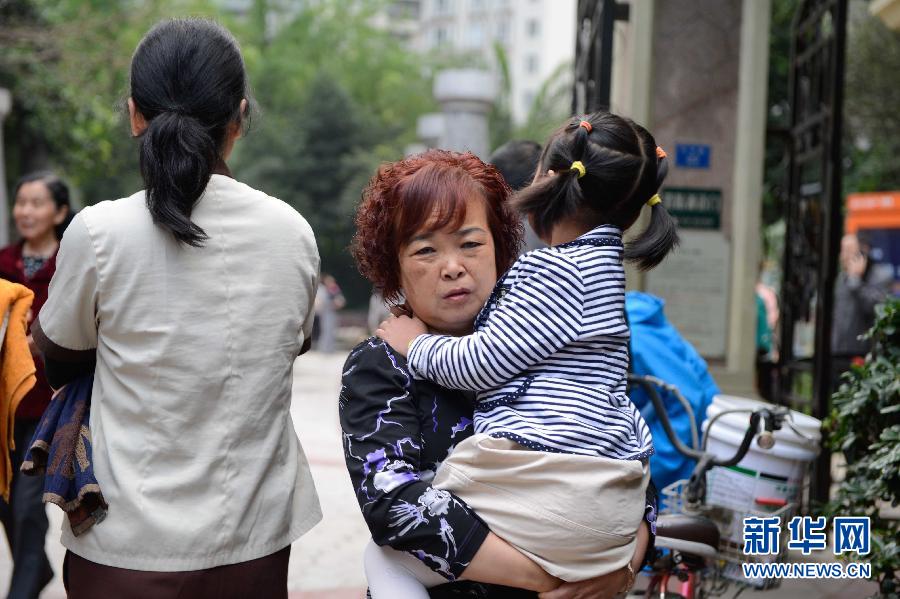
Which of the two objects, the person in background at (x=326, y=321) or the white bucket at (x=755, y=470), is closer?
the white bucket at (x=755, y=470)

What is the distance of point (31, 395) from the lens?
14.6 ft

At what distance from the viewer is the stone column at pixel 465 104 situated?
9.73m

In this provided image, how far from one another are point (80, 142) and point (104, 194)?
17096mm

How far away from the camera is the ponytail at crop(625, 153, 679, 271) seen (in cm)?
215

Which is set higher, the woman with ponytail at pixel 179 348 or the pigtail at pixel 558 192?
the pigtail at pixel 558 192

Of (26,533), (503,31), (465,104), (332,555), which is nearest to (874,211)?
(465,104)

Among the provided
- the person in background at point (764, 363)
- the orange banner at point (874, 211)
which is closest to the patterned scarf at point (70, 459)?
the person in background at point (764, 363)

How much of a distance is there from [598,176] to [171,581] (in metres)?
1.20

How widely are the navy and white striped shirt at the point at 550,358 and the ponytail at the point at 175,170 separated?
1.90 ft

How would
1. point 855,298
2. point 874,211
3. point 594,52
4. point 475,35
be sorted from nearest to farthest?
point 594,52 < point 855,298 < point 874,211 < point 475,35

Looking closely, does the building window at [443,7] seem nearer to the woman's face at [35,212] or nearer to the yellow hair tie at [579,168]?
the woman's face at [35,212]

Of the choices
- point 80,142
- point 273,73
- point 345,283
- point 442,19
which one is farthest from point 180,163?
point 442,19

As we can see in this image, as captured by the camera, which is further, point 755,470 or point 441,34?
point 441,34

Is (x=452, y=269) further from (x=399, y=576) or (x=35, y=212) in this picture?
(x=35, y=212)
